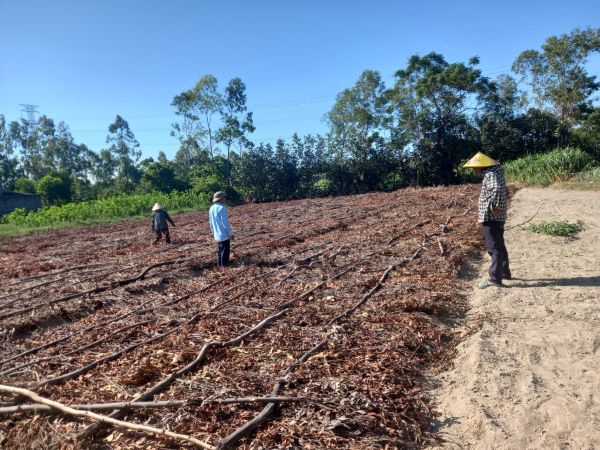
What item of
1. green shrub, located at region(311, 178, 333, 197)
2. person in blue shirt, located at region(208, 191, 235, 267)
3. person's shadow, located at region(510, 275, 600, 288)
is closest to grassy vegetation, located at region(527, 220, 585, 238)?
person's shadow, located at region(510, 275, 600, 288)

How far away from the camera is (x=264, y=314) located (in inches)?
195

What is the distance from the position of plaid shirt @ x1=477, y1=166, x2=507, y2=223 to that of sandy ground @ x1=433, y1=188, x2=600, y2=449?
38.6 inches

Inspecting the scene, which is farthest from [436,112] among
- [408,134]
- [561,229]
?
[561,229]

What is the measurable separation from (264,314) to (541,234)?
21.4 ft

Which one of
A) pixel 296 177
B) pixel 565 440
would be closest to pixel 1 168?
pixel 296 177

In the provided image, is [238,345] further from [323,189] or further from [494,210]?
[323,189]

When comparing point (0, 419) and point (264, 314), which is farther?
point (264, 314)

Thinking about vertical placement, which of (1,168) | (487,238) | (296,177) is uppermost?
(1,168)

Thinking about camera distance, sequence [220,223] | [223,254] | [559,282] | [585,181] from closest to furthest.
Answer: [559,282] → [220,223] → [223,254] → [585,181]

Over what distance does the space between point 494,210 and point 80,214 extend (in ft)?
69.4

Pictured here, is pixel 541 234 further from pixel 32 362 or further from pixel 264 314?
pixel 32 362

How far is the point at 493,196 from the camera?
5477mm

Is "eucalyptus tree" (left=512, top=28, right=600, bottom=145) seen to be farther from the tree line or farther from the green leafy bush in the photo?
the green leafy bush

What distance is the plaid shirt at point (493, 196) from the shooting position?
5457 mm
